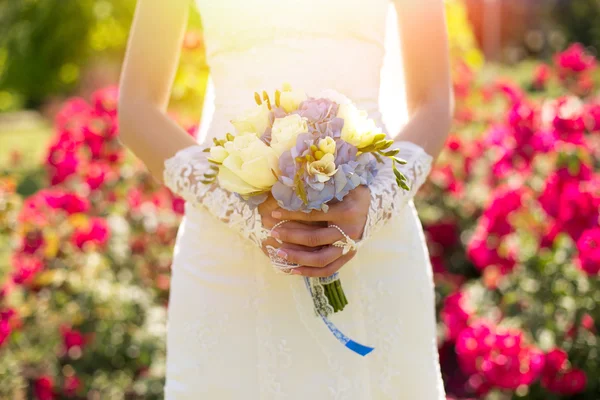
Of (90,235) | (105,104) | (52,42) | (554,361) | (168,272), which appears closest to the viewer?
(554,361)

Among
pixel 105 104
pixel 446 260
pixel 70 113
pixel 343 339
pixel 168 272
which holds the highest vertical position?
pixel 343 339

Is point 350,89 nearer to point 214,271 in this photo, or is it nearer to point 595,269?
point 214,271

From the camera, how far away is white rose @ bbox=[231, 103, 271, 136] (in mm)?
1509

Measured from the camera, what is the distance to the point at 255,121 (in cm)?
151

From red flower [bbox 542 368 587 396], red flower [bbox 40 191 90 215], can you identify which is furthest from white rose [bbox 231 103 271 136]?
red flower [bbox 40 191 90 215]

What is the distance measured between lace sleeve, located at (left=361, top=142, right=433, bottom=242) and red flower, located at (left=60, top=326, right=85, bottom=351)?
6.82ft

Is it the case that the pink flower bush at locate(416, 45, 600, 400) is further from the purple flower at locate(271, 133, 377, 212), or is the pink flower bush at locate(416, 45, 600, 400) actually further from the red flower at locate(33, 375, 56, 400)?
the red flower at locate(33, 375, 56, 400)

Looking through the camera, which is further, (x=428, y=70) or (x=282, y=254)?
(x=428, y=70)

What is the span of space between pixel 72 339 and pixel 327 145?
2.31 m

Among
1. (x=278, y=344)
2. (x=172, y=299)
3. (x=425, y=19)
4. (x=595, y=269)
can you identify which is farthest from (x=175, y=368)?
(x=595, y=269)

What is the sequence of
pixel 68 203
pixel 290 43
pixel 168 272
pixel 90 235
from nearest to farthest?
pixel 290 43
pixel 90 235
pixel 68 203
pixel 168 272

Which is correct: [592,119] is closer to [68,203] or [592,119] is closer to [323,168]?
[323,168]

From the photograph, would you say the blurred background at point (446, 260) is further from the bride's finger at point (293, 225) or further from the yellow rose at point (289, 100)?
the yellow rose at point (289, 100)

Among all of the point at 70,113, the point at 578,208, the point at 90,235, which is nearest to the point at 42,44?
the point at 70,113
